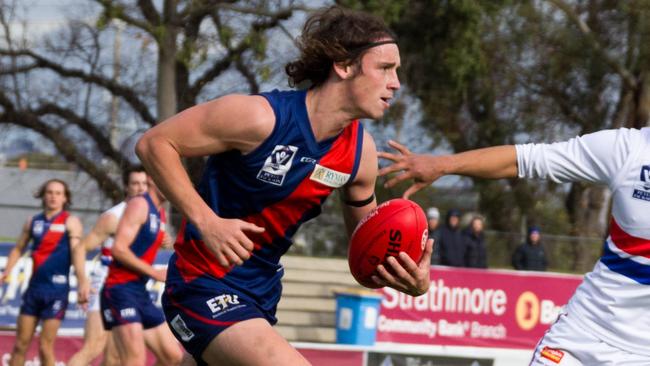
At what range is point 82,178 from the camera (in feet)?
64.3

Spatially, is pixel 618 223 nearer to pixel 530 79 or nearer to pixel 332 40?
pixel 332 40

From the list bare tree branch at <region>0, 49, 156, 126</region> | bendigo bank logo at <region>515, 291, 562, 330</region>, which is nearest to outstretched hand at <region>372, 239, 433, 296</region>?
bendigo bank logo at <region>515, 291, 562, 330</region>

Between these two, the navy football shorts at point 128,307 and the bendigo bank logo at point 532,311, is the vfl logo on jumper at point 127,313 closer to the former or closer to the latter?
the navy football shorts at point 128,307

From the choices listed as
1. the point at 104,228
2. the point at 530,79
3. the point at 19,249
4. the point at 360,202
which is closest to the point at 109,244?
the point at 104,228

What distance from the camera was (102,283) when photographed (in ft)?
33.6

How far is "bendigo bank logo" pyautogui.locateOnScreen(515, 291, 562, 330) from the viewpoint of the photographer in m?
14.5

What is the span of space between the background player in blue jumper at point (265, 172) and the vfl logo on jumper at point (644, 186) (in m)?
0.96

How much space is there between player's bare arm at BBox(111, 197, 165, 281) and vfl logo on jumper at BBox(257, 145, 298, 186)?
419 centimetres

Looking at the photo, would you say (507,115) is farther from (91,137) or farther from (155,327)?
(155,327)

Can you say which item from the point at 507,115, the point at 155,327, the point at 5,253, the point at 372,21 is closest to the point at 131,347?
the point at 155,327

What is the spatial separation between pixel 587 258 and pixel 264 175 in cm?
1390

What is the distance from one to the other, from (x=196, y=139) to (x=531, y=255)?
42.0ft

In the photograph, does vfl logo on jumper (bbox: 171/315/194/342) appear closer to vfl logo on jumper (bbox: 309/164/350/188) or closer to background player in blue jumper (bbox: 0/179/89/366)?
vfl logo on jumper (bbox: 309/164/350/188)

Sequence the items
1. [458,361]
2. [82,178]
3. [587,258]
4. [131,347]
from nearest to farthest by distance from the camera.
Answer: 1. [131,347]
2. [458,361]
3. [587,258]
4. [82,178]
